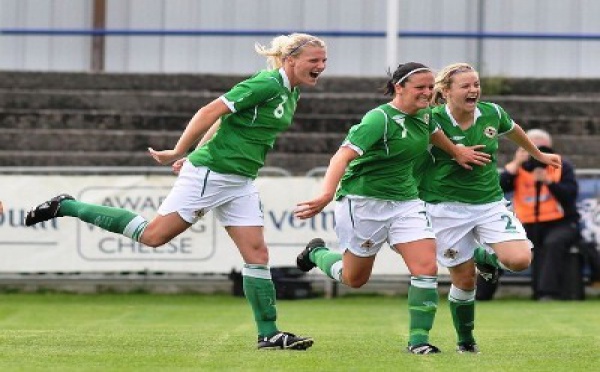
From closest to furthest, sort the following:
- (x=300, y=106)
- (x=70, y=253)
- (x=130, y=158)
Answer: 1. (x=70, y=253)
2. (x=130, y=158)
3. (x=300, y=106)

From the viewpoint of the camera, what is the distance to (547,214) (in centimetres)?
1727

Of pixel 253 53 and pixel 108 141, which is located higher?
pixel 253 53

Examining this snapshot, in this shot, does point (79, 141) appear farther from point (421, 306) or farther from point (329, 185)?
point (329, 185)

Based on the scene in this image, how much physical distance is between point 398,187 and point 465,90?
730 mm

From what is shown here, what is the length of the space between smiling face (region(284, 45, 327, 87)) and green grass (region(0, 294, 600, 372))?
1688 mm

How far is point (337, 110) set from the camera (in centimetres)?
2112

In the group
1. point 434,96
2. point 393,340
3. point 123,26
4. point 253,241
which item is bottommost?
point 393,340

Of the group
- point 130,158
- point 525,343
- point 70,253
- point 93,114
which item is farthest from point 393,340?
point 93,114

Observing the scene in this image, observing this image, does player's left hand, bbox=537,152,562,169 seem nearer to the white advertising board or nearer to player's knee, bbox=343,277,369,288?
player's knee, bbox=343,277,369,288

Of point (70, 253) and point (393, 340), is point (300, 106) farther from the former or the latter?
point (393, 340)

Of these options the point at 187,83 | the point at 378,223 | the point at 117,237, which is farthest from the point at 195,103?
the point at 378,223

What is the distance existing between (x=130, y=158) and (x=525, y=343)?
375 inches

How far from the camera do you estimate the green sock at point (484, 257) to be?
33.8 ft

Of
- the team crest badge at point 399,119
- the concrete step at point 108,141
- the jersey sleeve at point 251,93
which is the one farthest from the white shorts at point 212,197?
the concrete step at point 108,141
